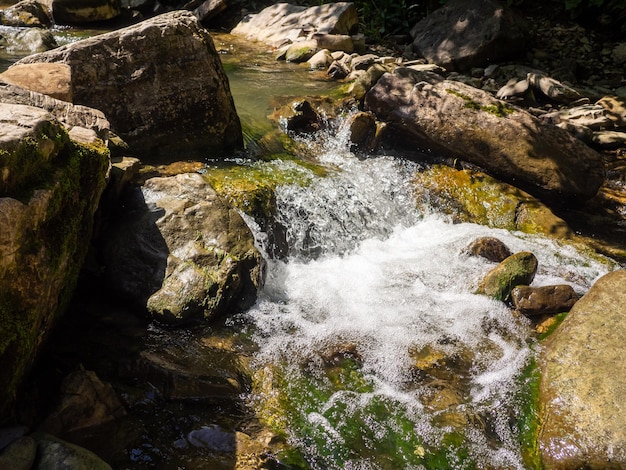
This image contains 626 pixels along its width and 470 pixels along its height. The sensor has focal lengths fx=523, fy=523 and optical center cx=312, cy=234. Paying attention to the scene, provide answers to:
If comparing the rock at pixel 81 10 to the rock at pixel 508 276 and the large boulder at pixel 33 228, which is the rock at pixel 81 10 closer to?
the large boulder at pixel 33 228

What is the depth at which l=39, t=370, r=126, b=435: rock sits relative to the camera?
3143 mm

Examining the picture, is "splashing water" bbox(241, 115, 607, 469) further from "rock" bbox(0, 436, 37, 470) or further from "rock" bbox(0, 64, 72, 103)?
"rock" bbox(0, 64, 72, 103)

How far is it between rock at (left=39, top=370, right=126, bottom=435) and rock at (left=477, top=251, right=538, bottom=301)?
3575mm

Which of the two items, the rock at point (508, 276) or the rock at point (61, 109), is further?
the rock at point (508, 276)

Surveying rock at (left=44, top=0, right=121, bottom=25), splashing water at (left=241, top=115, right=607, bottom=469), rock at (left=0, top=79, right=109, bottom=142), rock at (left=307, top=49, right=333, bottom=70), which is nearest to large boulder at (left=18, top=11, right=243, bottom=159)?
rock at (left=0, top=79, right=109, bottom=142)

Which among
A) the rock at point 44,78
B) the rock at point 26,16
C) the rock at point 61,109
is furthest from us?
the rock at point 26,16

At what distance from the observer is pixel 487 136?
707cm

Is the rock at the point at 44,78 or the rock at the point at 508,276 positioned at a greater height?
the rock at the point at 44,78

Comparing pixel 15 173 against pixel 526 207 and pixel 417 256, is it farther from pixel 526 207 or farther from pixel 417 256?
pixel 526 207

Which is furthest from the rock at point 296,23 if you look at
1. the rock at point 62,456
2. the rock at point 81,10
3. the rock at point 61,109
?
the rock at point 62,456

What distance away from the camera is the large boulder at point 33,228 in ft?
9.26

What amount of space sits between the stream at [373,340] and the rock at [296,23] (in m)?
6.62

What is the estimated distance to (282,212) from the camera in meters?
6.04

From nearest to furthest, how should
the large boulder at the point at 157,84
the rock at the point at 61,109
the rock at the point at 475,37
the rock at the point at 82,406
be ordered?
1. the rock at the point at 82,406
2. the rock at the point at 61,109
3. the large boulder at the point at 157,84
4. the rock at the point at 475,37
